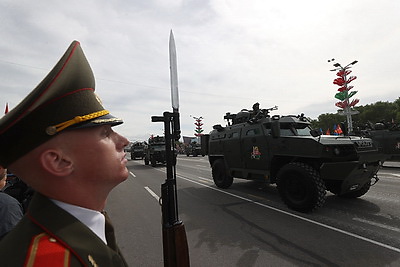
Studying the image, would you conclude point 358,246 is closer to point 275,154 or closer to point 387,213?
point 387,213

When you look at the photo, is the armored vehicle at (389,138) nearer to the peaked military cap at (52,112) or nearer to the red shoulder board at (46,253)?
the peaked military cap at (52,112)

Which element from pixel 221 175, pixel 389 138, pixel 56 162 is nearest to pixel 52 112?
pixel 56 162

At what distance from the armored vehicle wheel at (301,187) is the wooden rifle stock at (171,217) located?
3.41 m

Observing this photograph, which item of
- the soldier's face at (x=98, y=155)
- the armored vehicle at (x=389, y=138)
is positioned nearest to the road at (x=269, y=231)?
the soldier's face at (x=98, y=155)

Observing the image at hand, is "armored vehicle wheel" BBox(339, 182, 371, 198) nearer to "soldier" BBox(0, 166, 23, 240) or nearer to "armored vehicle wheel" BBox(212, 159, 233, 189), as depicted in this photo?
"armored vehicle wheel" BBox(212, 159, 233, 189)

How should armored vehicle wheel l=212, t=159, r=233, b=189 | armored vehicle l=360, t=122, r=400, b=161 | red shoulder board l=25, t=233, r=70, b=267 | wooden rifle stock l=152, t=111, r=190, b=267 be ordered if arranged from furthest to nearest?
armored vehicle l=360, t=122, r=400, b=161
armored vehicle wheel l=212, t=159, r=233, b=189
wooden rifle stock l=152, t=111, r=190, b=267
red shoulder board l=25, t=233, r=70, b=267

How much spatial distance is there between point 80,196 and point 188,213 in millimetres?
4545

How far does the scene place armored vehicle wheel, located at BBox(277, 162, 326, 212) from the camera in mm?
4543

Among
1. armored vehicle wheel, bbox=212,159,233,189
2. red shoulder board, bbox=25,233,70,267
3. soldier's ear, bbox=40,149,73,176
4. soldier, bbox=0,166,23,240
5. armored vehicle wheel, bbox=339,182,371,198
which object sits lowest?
armored vehicle wheel, bbox=339,182,371,198

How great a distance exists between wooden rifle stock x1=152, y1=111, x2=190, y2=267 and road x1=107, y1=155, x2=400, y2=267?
1.36m

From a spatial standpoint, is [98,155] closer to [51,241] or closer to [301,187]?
[51,241]

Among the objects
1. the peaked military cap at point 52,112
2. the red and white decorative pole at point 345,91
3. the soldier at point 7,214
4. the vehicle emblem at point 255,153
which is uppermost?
the red and white decorative pole at point 345,91

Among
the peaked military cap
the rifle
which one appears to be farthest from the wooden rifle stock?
the peaked military cap

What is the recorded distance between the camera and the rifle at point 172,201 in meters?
1.81
